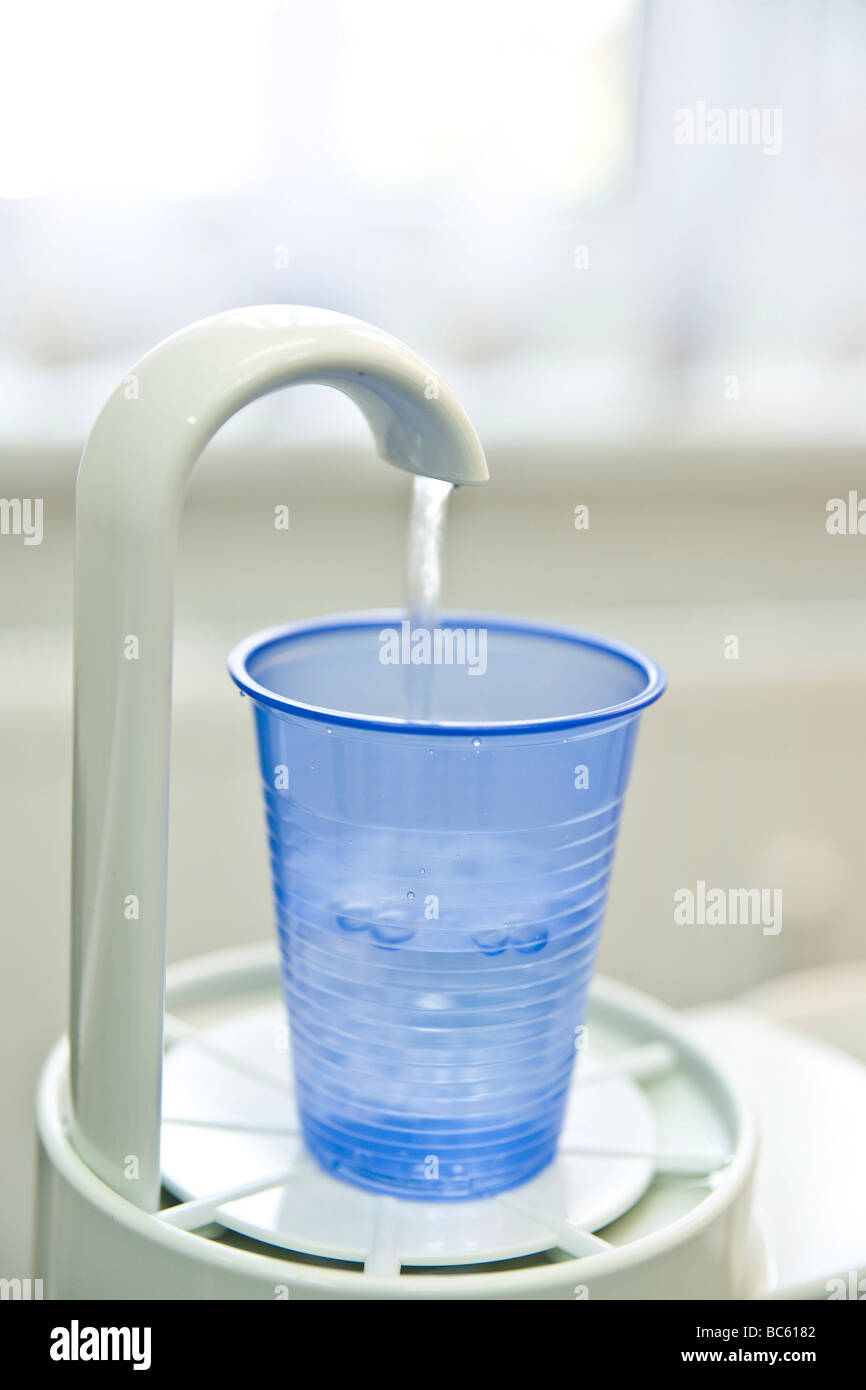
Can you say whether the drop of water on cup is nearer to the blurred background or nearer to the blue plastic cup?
the blue plastic cup

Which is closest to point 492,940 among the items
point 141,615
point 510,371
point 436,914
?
point 436,914

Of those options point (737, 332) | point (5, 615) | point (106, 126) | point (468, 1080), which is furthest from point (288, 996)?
point (737, 332)

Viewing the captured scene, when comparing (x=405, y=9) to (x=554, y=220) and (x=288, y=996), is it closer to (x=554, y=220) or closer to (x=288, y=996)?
(x=554, y=220)

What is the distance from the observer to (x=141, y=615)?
1.38ft

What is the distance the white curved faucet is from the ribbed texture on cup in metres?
0.06

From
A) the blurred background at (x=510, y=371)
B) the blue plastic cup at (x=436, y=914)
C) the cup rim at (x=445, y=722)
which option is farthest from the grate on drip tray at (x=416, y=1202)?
the blurred background at (x=510, y=371)

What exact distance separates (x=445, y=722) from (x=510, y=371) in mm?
585

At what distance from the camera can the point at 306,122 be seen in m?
0.90

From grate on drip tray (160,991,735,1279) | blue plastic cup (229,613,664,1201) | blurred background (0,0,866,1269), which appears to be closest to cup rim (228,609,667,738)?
blue plastic cup (229,613,664,1201)

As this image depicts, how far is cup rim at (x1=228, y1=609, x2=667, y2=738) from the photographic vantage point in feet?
1.38

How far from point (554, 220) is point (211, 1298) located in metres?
0.80

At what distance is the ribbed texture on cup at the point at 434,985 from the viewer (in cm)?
46

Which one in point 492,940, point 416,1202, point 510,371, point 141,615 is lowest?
point 416,1202

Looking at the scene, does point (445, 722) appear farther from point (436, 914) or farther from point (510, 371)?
point (510, 371)
